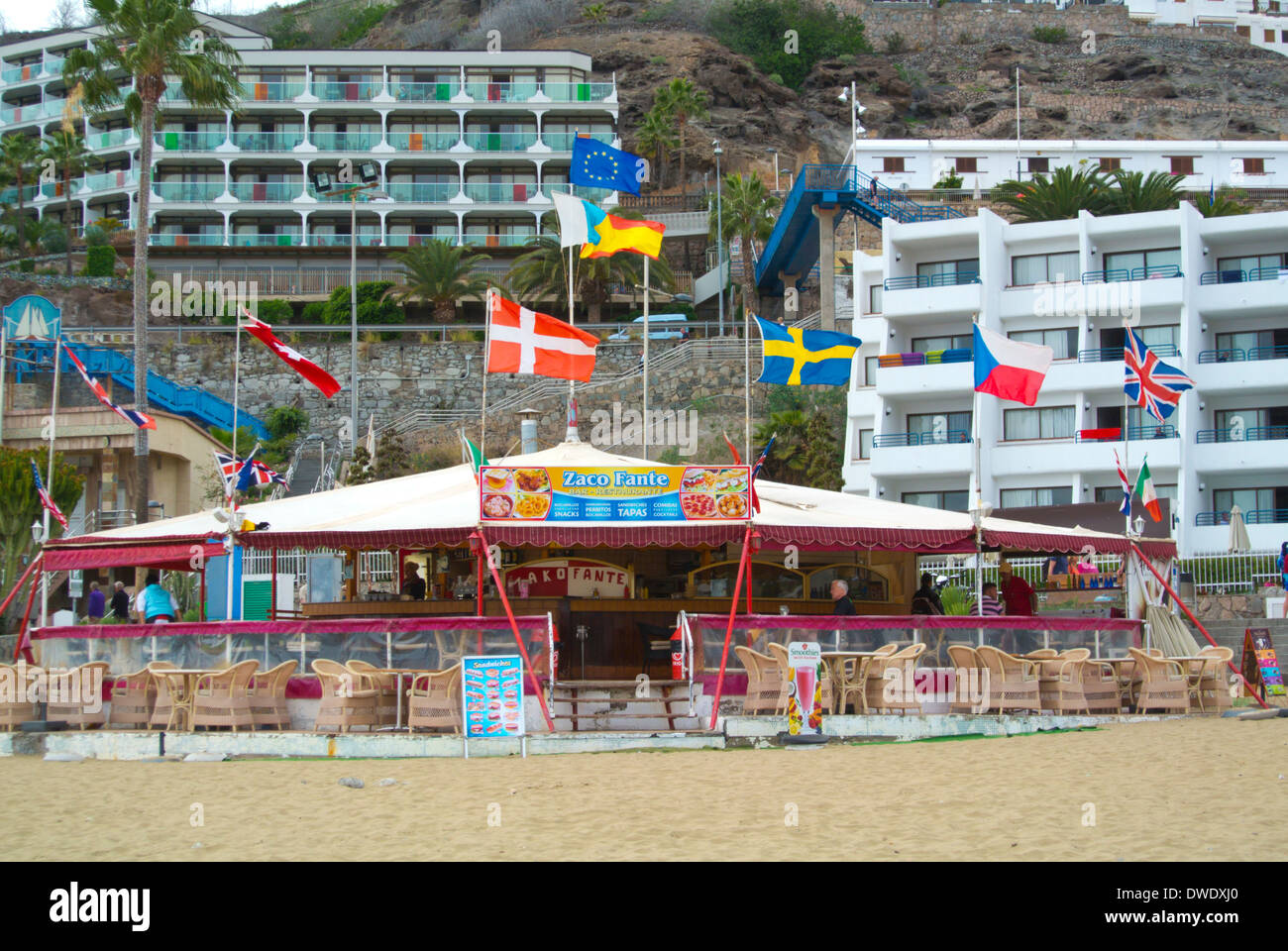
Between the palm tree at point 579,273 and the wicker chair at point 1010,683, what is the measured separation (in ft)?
129

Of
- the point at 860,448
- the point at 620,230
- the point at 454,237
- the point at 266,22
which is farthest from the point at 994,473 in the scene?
the point at 266,22

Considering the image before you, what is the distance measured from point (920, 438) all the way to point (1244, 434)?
982cm

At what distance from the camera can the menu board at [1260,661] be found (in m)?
20.4

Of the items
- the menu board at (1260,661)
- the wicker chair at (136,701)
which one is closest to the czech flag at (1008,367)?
the menu board at (1260,661)

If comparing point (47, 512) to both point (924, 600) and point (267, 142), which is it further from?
point (267, 142)

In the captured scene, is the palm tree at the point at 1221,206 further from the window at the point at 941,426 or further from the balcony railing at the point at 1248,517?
the window at the point at 941,426

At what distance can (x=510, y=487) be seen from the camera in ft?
56.0

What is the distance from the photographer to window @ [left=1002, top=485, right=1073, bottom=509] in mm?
43094

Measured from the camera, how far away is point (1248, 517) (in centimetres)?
4178

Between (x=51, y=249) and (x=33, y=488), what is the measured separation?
4667 cm

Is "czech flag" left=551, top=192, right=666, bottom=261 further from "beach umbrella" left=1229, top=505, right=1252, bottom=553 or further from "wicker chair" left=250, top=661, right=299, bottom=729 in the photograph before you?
"beach umbrella" left=1229, top=505, right=1252, bottom=553

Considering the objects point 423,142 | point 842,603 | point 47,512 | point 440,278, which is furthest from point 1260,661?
point 423,142

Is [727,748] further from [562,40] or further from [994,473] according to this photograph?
[562,40]

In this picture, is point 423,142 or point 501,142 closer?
point 423,142
